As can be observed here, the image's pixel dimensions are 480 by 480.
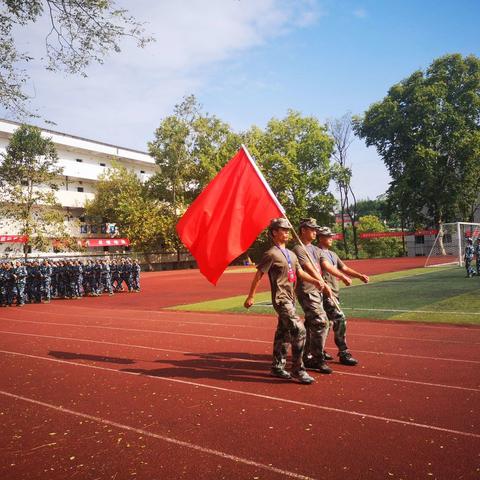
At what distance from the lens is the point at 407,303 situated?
13625 millimetres

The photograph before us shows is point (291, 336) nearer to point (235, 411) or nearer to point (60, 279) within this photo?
point (235, 411)

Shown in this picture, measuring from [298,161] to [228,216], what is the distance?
48639 mm

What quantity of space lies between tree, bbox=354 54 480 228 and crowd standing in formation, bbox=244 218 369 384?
40.0 m

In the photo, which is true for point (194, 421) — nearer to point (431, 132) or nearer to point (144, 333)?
point (144, 333)

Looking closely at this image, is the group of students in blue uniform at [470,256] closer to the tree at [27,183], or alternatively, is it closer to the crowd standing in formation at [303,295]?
the crowd standing in formation at [303,295]

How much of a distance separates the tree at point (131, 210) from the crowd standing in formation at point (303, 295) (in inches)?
1786

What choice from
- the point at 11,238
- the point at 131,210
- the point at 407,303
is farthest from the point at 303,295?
the point at 131,210

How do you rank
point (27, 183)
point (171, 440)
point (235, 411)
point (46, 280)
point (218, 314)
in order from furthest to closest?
point (27, 183), point (46, 280), point (218, 314), point (235, 411), point (171, 440)

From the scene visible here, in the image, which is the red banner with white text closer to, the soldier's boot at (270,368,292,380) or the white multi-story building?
the white multi-story building

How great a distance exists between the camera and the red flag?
6.91 metres

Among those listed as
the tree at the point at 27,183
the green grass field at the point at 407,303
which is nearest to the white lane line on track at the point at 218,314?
the green grass field at the point at 407,303

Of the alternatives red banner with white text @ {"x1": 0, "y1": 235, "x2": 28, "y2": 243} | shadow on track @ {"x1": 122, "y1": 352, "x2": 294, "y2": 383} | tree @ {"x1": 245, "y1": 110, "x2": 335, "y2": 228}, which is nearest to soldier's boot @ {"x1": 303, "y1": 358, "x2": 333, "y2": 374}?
shadow on track @ {"x1": 122, "y1": 352, "x2": 294, "y2": 383}

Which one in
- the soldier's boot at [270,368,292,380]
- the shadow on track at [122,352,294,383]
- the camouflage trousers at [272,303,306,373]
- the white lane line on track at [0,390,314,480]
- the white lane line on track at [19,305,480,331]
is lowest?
the white lane line on track at [19,305,480,331]

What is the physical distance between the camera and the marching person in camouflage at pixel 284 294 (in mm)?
6254
